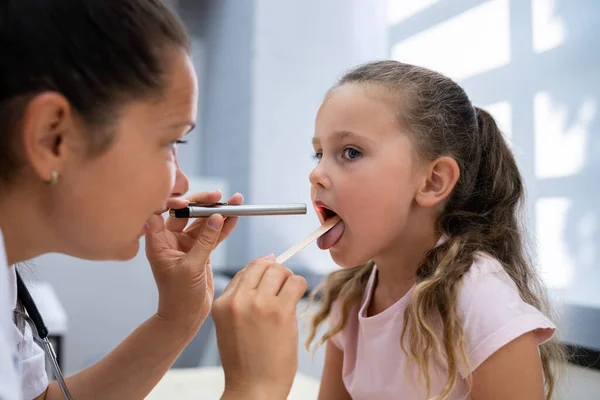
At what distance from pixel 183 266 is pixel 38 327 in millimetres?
228

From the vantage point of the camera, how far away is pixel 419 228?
1.06 metres

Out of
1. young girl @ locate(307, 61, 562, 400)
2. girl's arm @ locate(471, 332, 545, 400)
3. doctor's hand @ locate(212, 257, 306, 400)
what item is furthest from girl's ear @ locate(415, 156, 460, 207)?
doctor's hand @ locate(212, 257, 306, 400)

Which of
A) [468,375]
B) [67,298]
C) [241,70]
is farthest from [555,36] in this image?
[67,298]

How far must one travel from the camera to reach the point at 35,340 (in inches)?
35.8

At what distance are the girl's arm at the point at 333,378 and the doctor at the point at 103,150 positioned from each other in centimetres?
46

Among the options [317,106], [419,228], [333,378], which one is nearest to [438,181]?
[419,228]

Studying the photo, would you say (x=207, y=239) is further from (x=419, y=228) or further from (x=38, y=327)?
(x=419, y=228)

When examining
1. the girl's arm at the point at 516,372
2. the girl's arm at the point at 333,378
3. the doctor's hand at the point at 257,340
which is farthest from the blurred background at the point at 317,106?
the doctor's hand at the point at 257,340

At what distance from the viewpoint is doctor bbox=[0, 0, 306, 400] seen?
1.94 feet

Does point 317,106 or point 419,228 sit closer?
point 419,228

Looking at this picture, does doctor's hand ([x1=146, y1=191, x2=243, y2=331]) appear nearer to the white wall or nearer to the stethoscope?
the stethoscope

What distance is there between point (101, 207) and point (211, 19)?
334 cm

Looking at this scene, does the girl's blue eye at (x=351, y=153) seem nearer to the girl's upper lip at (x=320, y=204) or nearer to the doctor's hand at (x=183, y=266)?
the girl's upper lip at (x=320, y=204)

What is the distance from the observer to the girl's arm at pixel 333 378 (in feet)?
3.78
